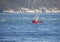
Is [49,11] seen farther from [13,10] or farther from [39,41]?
[39,41]

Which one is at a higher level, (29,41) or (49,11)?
(29,41)

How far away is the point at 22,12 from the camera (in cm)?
10312

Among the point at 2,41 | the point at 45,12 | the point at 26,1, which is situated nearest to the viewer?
the point at 2,41

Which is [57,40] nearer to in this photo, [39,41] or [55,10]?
[39,41]

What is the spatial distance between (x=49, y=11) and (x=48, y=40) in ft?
276

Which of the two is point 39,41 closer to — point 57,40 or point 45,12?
point 57,40

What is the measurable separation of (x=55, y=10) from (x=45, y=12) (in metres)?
3.50

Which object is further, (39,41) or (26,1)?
(26,1)

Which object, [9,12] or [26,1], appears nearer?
[26,1]

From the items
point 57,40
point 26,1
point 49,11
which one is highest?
point 57,40

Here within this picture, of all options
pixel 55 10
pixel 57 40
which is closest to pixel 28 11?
pixel 55 10

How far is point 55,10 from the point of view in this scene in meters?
103

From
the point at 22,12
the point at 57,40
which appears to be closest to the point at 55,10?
the point at 22,12

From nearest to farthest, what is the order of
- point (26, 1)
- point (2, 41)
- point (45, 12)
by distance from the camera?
point (2, 41) → point (26, 1) → point (45, 12)
